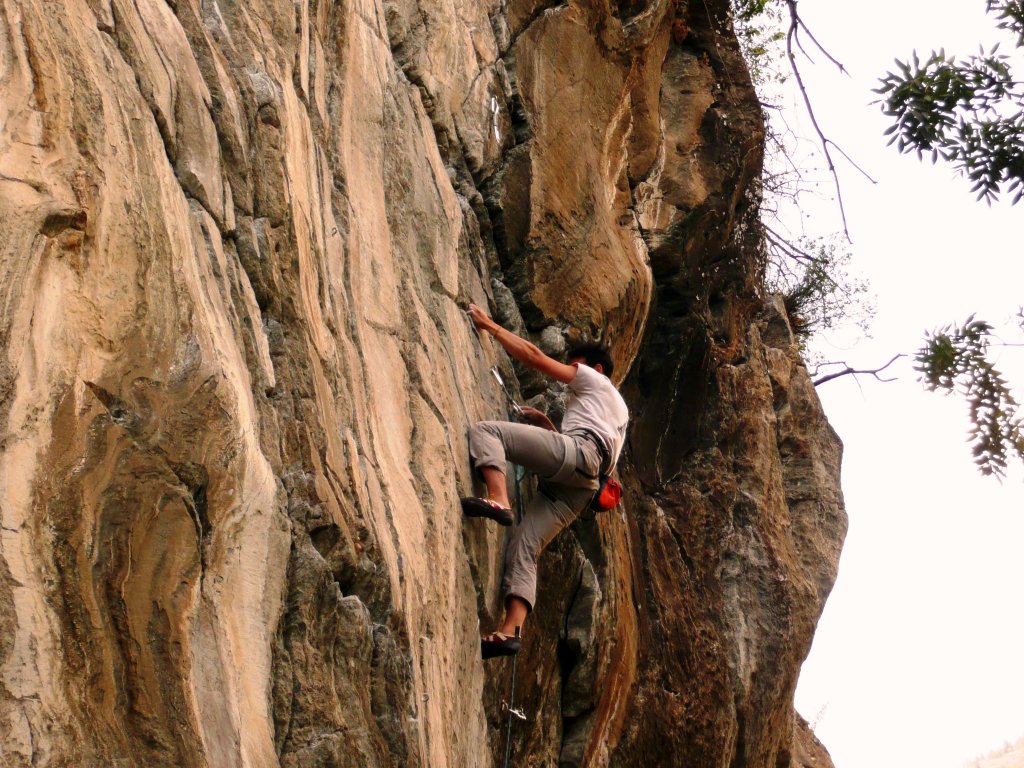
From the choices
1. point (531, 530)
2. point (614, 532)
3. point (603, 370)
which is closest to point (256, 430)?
point (531, 530)

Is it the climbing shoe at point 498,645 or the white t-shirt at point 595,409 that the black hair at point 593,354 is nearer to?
the white t-shirt at point 595,409

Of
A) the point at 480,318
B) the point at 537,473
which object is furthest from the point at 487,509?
the point at 480,318

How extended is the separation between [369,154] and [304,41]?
0.87 m

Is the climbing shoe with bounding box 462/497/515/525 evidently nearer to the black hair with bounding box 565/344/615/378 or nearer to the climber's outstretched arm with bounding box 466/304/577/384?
the climber's outstretched arm with bounding box 466/304/577/384

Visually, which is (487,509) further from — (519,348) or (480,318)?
(480,318)

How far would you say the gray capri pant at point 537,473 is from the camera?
780 cm

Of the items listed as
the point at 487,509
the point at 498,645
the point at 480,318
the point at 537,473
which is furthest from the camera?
the point at 480,318

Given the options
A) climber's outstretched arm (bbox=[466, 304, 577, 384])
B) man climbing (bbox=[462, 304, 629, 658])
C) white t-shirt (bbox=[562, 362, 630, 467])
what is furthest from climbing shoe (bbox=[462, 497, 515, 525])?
climber's outstretched arm (bbox=[466, 304, 577, 384])

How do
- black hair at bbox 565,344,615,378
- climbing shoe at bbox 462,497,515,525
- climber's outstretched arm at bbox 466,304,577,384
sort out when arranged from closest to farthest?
climbing shoe at bbox 462,497,515,525 < climber's outstretched arm at bbox 466,304,577,384 < black hair at bbox 565,344,615,378

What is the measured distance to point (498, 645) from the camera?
756 centimetres

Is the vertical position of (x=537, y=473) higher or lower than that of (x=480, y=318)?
lower

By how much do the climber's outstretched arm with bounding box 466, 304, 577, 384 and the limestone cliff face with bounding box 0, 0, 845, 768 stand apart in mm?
152

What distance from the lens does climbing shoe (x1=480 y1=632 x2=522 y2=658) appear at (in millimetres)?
7551

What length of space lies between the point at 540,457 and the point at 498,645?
3.90 ft
